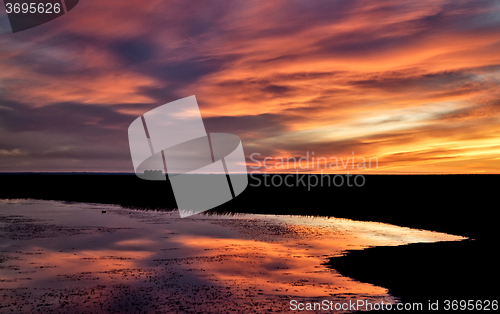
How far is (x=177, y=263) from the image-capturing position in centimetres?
1416

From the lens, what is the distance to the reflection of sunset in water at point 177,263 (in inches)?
411

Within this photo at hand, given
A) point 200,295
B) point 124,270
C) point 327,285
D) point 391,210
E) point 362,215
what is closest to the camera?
point 200,295

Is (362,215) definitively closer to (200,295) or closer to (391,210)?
(391,210)

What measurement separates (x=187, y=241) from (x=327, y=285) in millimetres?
8858

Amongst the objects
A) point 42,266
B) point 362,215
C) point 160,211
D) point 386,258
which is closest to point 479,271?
point 386,258

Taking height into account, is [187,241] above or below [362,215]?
above

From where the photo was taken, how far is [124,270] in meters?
13.1

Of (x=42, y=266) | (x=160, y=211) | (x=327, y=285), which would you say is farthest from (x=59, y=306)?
(x=160, y=211)

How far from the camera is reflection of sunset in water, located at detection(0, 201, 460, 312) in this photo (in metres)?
10.4

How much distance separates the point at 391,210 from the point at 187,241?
24.2 metres

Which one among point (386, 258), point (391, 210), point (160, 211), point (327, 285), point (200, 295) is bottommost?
point (391, 210)

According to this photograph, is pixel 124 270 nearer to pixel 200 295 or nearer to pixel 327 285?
pixel 200 295

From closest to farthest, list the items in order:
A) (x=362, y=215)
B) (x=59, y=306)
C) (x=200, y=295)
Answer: (x=59, y=306)
(x=200, y=295)
(x=362, y=215)

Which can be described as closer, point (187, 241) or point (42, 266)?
point (42, 266)
